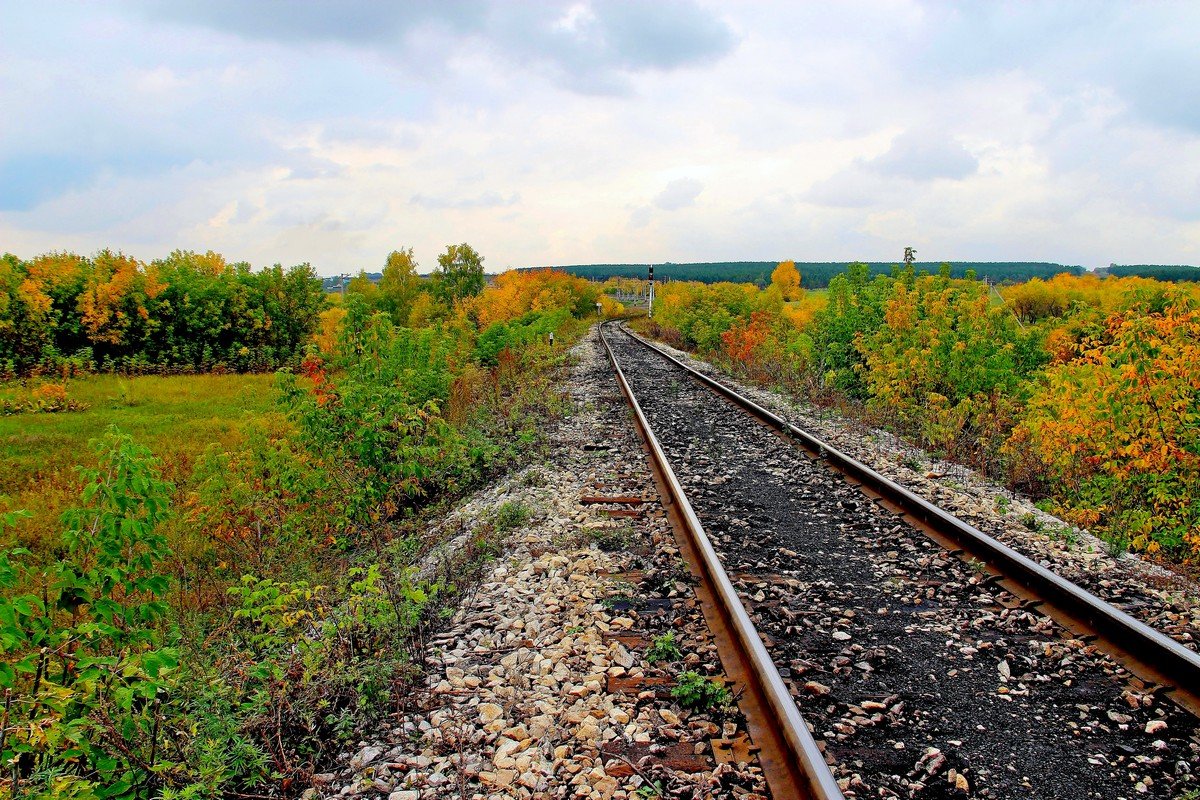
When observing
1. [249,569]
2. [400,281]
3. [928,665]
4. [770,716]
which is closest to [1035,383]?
[928,665]

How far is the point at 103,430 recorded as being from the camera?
14211 millimetres

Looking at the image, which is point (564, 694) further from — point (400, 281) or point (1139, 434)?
point (400, 281)

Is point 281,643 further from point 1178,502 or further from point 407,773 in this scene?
point 1178,502

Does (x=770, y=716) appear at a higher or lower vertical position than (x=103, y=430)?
higher

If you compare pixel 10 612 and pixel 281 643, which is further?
pixel 281 643

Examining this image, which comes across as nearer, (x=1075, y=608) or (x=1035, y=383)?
(x=1075, y=608)

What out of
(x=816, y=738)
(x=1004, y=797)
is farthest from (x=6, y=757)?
(x=1004, y=797)

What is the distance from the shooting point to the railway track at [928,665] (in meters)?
2.98

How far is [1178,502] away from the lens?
5926mm

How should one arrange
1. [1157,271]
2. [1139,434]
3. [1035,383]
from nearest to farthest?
[1139,434]
[1035,383]
[1157,271]

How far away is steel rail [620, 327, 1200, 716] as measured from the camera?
3480mm

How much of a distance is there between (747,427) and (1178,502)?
5440mm

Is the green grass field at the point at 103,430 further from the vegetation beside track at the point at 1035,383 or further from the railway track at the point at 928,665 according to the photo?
the vegetation beside track at the point at 1035,383

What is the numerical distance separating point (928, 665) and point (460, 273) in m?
94.0
